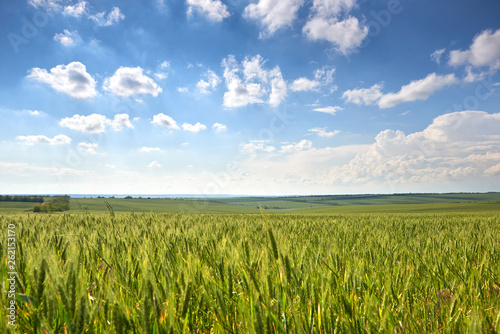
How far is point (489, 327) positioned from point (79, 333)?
162 cm

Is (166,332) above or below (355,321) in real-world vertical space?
above

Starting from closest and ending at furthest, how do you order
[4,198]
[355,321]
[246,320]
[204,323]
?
[246,320] → [355,321] → [204,323] → [4,198]

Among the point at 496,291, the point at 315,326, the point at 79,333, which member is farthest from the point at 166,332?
the point at 496,291

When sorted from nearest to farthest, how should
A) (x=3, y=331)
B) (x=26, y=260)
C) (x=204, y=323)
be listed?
(x=3, y=331) → (x=204, y=323) → (x=26, y=260)

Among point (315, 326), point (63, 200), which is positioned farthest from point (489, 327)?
point (63, 200)

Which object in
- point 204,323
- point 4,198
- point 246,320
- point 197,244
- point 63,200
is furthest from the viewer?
point 4,198

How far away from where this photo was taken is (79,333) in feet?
2.49

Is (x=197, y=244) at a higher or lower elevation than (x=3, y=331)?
lower

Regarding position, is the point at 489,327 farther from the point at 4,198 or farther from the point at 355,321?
the point at 4,198

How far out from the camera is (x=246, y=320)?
3.13 ft

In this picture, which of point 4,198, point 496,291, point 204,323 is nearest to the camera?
point 204,323

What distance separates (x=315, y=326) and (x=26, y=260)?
6.35ft

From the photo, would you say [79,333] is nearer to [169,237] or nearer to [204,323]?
[204,323]

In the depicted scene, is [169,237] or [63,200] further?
[63,200]
